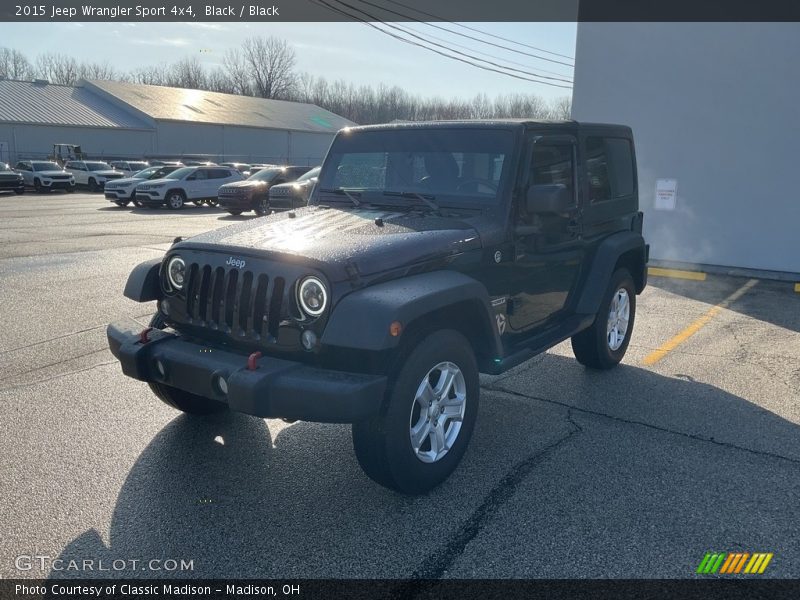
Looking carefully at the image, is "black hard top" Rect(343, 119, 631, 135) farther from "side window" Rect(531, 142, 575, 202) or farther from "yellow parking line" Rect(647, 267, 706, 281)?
"yellow parking line" Rect(647, 267, 706, 281)

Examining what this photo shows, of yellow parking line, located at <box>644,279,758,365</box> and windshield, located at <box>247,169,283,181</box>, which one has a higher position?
windshield, located at <box>247,169,283,181</box>

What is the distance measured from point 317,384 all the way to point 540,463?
1721mm

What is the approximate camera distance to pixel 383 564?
3.14m

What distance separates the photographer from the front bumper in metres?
3.18

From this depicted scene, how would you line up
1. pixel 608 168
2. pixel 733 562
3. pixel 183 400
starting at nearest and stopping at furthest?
pixel 733 562 → pixel 183 400 → pixel 608 168

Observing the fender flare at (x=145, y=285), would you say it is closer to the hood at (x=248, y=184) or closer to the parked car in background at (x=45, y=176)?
the hood at (x=248, y=184)

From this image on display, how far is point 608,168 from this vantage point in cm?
589

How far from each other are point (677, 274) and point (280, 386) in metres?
9.78

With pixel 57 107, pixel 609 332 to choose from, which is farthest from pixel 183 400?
pixel 57 107

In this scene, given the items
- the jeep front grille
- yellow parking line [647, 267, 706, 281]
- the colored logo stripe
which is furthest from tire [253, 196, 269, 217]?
the colored logo stripe

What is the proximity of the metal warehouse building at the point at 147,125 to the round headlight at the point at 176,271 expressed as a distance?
44951mm

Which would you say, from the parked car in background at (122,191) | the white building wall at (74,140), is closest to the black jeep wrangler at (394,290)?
the parked car in background at (122,191)

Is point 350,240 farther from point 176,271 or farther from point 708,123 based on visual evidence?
point 708,123

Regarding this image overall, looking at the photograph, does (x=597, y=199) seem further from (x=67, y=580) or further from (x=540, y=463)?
(x=67, y=580)
